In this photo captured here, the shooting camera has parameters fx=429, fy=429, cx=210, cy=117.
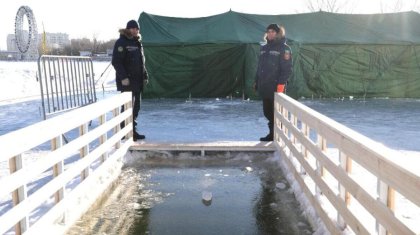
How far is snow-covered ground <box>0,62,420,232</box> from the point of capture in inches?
326

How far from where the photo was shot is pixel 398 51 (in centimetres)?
1522

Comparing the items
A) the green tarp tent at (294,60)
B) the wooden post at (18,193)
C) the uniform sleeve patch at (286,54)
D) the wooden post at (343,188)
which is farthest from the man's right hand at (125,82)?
the green tarp tent at (294,60)

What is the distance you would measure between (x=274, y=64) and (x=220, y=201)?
3096mm

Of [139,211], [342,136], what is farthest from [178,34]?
[342,136]

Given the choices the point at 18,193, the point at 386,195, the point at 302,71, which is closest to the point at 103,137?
the point at 18,193

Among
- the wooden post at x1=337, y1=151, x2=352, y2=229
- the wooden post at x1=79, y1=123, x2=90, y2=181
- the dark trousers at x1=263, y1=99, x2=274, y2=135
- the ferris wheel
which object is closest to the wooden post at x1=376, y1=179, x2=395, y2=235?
the wooden post at x1=337, y1=151, x2=352, y2=229

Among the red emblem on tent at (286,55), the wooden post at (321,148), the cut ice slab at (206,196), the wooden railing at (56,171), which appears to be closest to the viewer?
the wooden railing at (56,171)

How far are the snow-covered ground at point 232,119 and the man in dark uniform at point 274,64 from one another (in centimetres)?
145

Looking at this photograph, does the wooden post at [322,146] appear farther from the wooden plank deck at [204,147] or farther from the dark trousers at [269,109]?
the dark trousers at [269,109]

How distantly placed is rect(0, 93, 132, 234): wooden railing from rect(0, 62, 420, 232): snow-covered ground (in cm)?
77

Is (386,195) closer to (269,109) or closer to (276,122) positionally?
(276,122)

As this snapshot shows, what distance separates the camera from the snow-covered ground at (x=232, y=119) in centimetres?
828

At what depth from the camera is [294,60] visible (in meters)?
15.0

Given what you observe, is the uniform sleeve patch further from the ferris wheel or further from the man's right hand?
the ferris wheel
